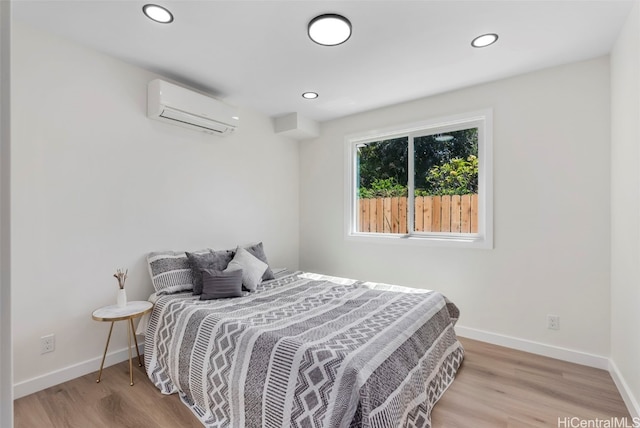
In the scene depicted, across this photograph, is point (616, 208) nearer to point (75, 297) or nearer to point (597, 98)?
point (597, 98)

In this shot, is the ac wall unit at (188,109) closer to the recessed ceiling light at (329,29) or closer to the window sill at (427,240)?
the recessed ceiling light at (329,29)

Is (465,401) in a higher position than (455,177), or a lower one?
lower

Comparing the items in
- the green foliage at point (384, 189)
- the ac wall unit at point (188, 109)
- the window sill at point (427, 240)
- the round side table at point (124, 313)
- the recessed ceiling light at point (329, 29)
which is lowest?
the round side table at point (124, 313)

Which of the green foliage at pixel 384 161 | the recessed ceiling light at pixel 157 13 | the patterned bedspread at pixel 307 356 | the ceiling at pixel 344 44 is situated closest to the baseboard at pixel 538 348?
the patterned bedspread at pixel 307 356

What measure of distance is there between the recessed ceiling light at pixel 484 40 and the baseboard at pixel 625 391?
2.47 m

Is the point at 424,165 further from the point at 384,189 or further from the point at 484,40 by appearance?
the point at 484,40

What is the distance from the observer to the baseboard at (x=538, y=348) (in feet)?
8.07

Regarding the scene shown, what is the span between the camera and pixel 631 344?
75.8 inches

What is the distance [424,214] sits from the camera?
3449mm

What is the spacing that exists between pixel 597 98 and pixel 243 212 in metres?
3.44

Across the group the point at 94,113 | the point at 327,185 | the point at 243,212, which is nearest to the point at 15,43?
the point at 94,113

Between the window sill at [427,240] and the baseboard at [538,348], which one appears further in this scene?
the window sill at [427,240]

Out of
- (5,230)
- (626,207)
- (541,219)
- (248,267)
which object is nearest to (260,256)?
(248,267)

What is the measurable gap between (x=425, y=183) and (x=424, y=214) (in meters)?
0.35
